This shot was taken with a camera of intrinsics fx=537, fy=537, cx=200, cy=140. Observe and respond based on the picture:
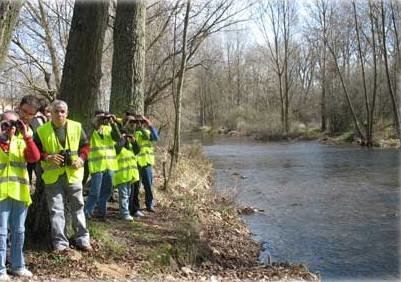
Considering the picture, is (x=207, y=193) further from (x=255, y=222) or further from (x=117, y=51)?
(x=117, y=51)

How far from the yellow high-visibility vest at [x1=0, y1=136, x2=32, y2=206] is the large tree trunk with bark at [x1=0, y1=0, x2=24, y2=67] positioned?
113cm

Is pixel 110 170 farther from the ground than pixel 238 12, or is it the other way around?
pixel 238 12

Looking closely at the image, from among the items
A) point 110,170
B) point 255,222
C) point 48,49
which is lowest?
point 255,222

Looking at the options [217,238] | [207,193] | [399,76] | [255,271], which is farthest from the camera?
[399,76]

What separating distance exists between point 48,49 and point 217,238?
12199mm

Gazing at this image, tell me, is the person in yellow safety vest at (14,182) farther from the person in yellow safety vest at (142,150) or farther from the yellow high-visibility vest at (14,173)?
the person in yellow safety vest at (142,150)

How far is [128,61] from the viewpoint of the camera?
10.6 meters

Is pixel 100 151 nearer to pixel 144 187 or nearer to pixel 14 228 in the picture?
pixel 144 187

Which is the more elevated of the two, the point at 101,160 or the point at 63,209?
the point at 101,160

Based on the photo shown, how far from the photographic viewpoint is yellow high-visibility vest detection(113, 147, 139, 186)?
898 centimetres

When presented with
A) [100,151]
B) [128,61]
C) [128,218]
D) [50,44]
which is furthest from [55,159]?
[50,44]

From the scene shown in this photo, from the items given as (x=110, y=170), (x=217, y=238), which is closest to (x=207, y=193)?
(x=217, y=238)

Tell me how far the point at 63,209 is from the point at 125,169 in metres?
2.54

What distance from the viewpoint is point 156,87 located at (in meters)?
19.9
